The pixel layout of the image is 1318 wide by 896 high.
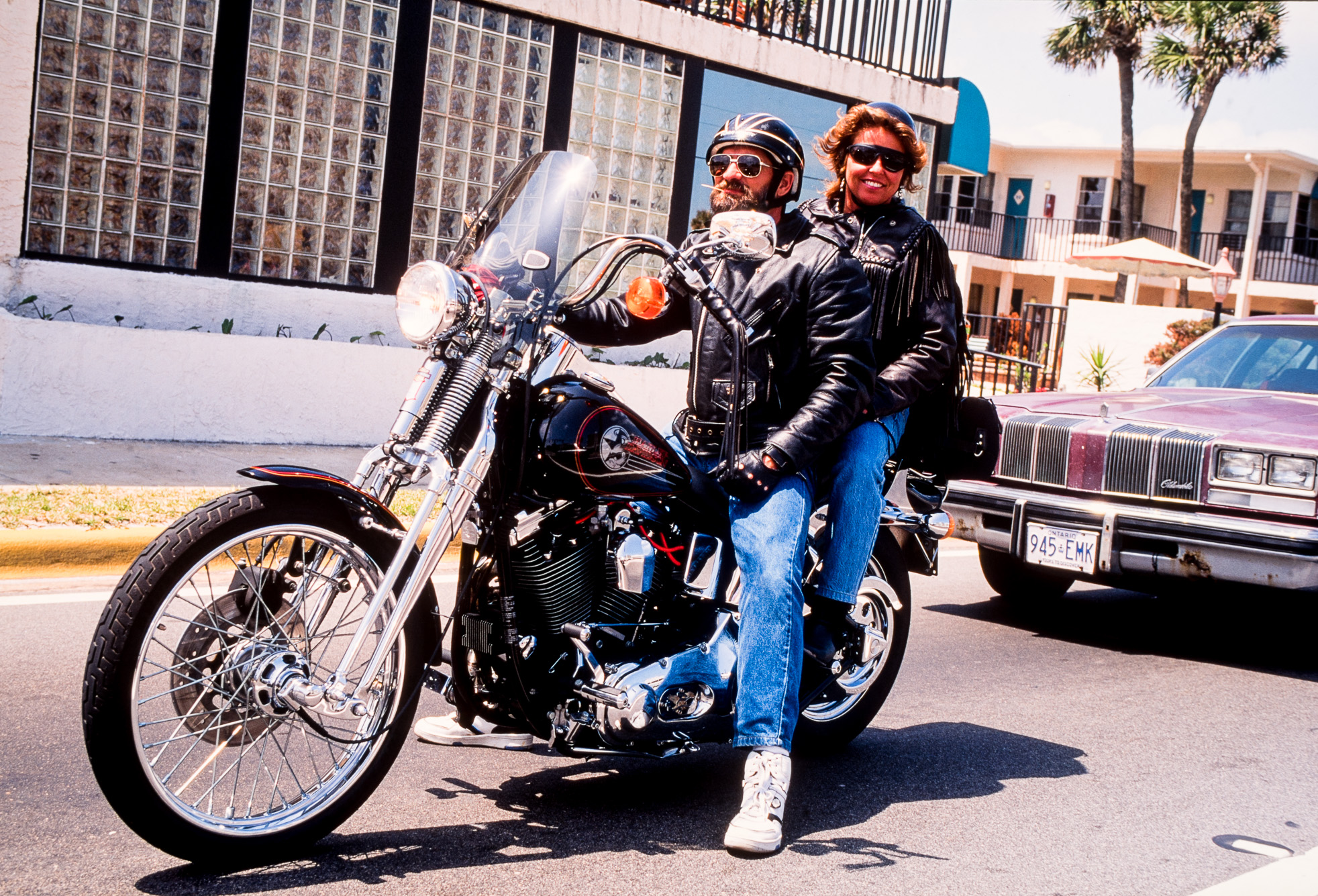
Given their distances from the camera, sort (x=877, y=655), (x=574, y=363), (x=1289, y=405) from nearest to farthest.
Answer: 1. (x=574, y=363)
2. (x=877, y=655)
3. (x=1289, y=405)

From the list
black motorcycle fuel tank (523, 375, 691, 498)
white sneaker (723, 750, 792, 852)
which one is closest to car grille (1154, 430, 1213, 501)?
white sneaker (723, 750, 792, 852)

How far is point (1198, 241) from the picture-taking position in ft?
127

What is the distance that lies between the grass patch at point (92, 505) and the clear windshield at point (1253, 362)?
578 cm

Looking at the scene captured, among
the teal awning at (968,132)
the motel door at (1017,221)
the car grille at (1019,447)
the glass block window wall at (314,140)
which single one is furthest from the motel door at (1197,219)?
the car grille at (1019,447)

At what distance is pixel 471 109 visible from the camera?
10953 millimetres

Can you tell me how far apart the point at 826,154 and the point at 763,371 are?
1250 mm

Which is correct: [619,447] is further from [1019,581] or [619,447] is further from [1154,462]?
[1019,581]

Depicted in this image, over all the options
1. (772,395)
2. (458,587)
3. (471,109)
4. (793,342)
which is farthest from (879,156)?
(471,109)

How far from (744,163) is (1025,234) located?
Answer: 3797cm

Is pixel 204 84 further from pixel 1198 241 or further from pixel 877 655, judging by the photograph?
pixel 1198 241

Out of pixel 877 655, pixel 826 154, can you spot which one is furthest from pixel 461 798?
pixel 826 154

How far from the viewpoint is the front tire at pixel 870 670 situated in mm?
4527

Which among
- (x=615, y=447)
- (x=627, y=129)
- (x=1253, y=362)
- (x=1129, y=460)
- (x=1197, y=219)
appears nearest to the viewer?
(x=615, y=447)

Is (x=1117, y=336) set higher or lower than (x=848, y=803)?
higher
